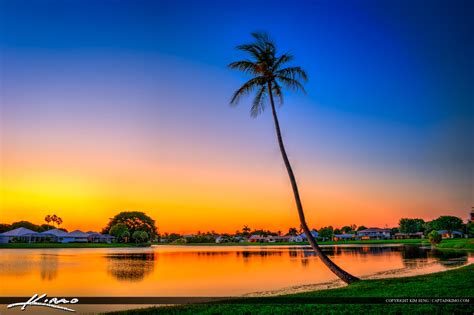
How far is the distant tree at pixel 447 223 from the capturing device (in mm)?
156250

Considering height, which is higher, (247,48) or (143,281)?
(247,48)

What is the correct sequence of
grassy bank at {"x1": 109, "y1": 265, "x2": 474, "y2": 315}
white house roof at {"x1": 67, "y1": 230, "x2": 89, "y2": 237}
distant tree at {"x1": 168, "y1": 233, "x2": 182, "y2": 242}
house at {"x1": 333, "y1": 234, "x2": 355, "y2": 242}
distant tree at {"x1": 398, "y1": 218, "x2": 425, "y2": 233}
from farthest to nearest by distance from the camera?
distant tree at {"x1": 168, "y1": 233, "x2": 182, "y2": 242} → distant tree at {"x1": 398, "y1": 218, "x2": 425, "y2": 233} → house at {"x1": 333, "y1": 234, "x2": 355, "y2": 242} → white house roof at {"x1": 67, "y1": 230, "x2": 89, "y2": 237} → grassy bank at {"x1": 109, "y1": 265, "x2": 474, "y2": 315}

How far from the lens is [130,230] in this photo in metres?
126

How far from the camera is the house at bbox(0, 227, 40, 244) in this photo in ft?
295

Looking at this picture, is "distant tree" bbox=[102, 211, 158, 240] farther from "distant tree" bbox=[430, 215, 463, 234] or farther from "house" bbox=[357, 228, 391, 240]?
"distant tree" bbox=[430, 215, 463, 234]

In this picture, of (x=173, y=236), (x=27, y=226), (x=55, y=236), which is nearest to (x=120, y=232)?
(x=55, y=236)

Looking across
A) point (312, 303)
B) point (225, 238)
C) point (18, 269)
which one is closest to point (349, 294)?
point (312, 303)

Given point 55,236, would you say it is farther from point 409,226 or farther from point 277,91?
point 409,226

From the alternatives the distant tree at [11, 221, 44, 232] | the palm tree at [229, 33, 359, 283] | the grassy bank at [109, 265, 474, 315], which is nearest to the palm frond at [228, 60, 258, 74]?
the palm tree at [229, 33, 359, 283]

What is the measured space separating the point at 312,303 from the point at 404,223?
607 ft

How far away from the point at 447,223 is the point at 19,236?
153996 mm

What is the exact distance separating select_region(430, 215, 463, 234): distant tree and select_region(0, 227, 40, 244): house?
14333 cm

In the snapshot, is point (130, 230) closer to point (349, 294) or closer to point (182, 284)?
point (182, 284)
